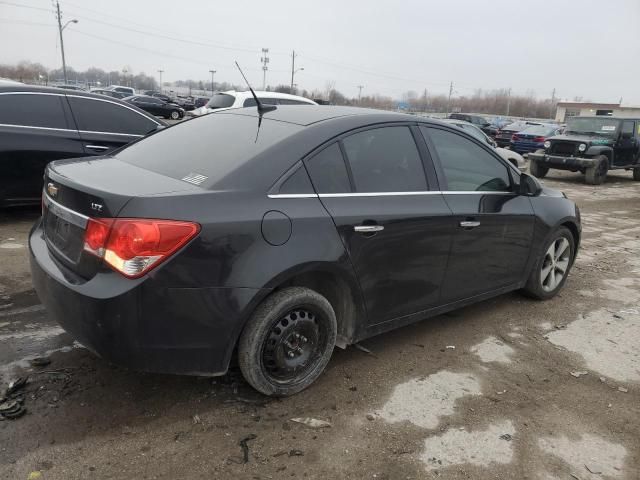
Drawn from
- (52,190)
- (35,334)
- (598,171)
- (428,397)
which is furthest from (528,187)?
(598,171)

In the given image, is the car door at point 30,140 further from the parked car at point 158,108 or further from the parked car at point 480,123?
the parked car at point 158,108

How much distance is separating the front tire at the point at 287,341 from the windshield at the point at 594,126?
1497 centimetres

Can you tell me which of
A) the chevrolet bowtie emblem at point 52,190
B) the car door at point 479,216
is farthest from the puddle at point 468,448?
the chevrolet bowtie emblem at point 52,190

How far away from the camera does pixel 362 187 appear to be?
3158 millimetres

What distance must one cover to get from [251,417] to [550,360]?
2.25 metres

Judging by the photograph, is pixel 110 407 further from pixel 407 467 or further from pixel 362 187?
pixel 362 187

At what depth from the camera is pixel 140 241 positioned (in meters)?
2.38

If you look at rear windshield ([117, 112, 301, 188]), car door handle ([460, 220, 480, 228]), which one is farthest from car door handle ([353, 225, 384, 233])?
car door handle ([460, 220, 480, 228])

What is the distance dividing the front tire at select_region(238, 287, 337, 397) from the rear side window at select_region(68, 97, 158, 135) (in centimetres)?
474

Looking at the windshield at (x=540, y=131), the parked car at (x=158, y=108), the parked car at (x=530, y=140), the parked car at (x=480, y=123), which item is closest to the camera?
the parked car at (x=530, y=140)

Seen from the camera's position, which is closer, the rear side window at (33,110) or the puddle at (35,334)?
the puddle at (35,334)

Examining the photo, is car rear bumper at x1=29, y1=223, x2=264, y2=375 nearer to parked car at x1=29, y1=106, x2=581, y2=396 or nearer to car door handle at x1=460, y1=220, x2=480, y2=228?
parked car at x1=29, y1=106, x2=581, y2=396

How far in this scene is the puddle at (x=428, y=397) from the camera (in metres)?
2.94

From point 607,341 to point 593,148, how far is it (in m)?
12.0
